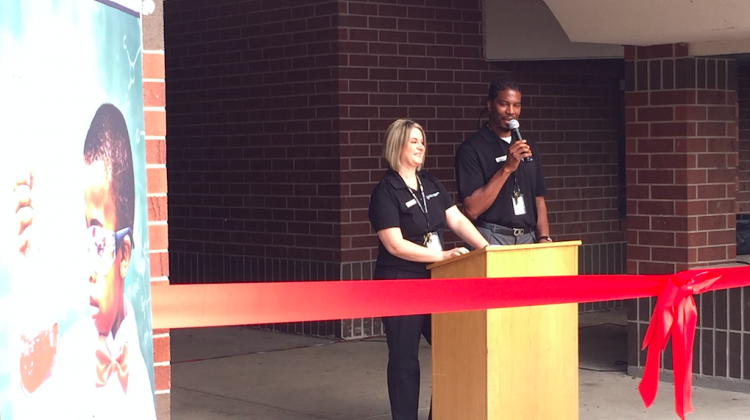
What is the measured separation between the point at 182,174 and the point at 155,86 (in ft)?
23.2

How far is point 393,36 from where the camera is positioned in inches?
359

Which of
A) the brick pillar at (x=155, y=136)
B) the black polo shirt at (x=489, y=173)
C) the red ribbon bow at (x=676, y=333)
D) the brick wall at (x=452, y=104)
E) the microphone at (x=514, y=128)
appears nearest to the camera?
the brick pillar at (x=155, y=136)

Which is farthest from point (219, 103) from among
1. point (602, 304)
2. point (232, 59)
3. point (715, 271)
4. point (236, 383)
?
point (715, 271)

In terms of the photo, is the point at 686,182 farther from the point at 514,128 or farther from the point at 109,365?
the point at 109,365

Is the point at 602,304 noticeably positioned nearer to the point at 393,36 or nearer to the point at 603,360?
the point at 603,360

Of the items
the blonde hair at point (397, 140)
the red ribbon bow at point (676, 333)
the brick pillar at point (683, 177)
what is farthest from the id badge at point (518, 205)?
the brick pillar at point (683, 177)

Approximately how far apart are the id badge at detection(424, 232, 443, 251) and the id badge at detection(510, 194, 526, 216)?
617 mm

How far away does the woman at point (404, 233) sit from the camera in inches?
207

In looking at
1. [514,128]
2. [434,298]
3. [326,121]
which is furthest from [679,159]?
[434,298]

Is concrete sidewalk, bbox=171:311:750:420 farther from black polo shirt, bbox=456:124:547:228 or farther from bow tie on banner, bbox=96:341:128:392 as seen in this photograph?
bow tie on banner, bbox=96:341:128:392

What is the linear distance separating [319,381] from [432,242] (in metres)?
2.39

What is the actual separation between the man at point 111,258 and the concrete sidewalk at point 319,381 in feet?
13.4

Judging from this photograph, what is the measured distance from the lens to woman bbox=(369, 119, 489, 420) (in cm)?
527

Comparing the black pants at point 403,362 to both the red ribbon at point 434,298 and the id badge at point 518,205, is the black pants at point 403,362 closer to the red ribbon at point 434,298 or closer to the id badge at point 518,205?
the id badge at point 518,205
